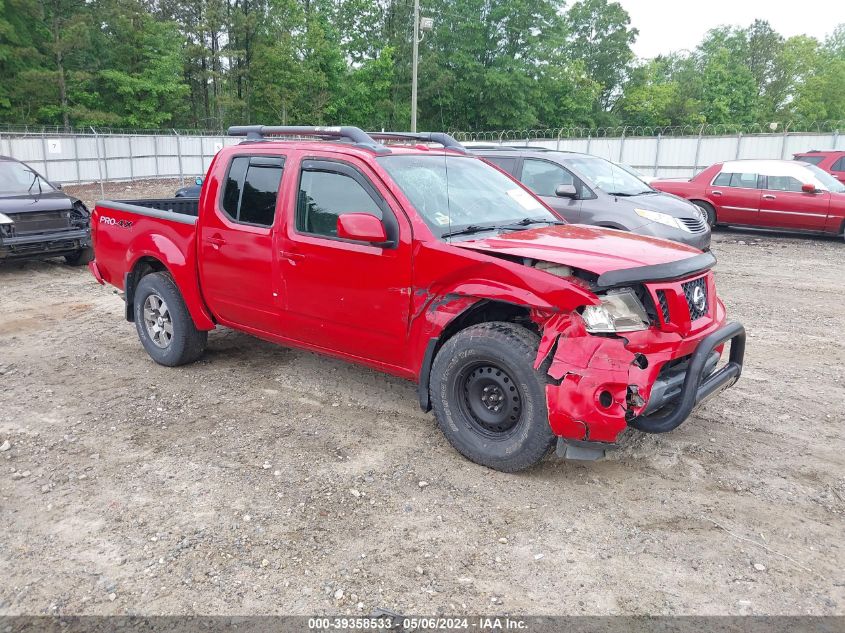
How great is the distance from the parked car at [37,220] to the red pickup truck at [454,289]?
4.95 metres

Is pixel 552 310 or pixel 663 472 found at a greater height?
pixel 552 310

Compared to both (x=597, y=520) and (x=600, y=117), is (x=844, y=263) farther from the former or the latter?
(x=600, y=117)

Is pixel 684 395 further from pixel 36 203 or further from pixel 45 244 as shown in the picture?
pixel 36 203

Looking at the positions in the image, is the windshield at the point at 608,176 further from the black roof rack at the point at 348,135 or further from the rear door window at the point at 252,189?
the rear door window at the point at 252,189

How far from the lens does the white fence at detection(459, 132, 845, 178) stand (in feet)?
77.2

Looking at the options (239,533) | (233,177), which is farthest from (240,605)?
(233,177)

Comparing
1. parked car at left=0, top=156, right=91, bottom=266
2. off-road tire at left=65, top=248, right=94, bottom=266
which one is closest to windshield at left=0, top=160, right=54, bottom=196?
parked car at left=0, top=156, right=91, bottom=266

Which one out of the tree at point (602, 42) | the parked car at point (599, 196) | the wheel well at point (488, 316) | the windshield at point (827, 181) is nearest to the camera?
the wheel well at point (488, 316)

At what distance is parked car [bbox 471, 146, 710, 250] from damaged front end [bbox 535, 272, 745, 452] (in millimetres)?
5232

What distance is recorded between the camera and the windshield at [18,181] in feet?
33.1

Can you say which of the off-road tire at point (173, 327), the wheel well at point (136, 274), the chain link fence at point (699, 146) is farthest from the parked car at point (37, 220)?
the chain link fence at point (699, 146)

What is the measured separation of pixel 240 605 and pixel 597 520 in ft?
5.93

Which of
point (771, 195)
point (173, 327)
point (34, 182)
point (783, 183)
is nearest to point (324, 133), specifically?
point (173, 327)

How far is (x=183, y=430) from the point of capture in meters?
4.61
